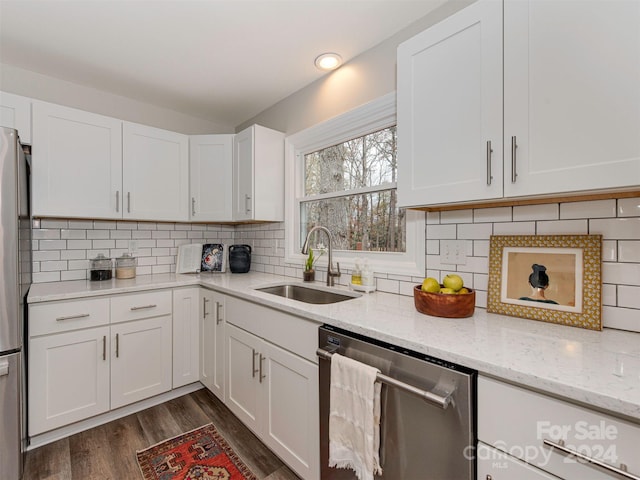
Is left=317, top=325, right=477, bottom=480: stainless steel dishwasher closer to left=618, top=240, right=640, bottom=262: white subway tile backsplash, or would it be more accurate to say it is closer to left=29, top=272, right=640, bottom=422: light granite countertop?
left=29, top=272, right=640, bottom=422: light granite countertop

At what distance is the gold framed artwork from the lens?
112 centimetres

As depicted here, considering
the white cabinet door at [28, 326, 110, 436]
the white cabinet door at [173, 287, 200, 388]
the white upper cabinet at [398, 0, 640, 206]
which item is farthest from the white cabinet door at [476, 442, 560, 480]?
the white cabinet door at [28, 326, 110, 436]

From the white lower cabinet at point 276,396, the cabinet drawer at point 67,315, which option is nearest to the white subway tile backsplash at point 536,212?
the white lower cabinet at point 276,396

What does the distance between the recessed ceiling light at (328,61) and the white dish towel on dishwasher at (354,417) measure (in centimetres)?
186

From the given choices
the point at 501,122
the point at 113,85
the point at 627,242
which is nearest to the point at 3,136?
the point at 113,85

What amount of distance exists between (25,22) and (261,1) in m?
1.34

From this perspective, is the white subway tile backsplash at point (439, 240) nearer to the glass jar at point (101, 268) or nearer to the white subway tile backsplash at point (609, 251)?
the white subway tile backsplash at point (609, 251)

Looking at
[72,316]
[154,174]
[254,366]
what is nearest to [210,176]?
[154,174]

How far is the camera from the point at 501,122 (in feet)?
3.62

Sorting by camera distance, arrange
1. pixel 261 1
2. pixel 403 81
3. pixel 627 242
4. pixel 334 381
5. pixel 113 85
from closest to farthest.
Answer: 1. pixel 627 242
2. pixel 334 381
3. pixel 403 81
4. pixel 261 1
5. pixel 113 85

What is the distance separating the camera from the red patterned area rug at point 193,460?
5.11ft

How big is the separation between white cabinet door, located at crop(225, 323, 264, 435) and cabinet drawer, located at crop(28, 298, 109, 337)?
2.65 feet

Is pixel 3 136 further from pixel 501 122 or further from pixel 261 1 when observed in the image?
pixel 501 122

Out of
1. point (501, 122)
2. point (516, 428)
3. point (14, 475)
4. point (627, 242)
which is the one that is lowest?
point (14, 475)
